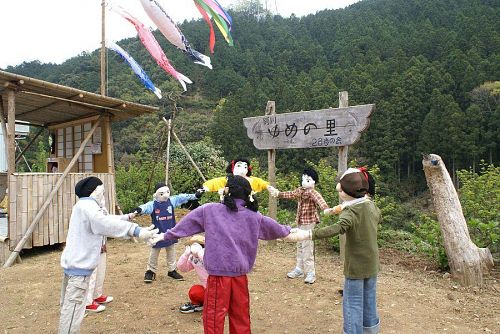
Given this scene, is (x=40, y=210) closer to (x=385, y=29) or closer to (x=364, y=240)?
(x=364, y=240)

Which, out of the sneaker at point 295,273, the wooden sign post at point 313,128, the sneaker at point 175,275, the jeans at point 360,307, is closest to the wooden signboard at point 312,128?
the wooden sign post at point 313,128

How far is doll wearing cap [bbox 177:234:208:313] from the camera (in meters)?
3.76

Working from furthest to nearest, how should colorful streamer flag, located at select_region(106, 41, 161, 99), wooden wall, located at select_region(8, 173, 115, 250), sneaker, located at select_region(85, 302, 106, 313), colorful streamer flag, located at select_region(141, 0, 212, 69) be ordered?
colorful streamer flag, located at select_region(106, 41, 161, 99) < colorful streamer flag, located at select_region(141, 0, 212, 69) < wooden wall, located at select_region(8, 173, 115, 250) < sneaker, located at select_region(85, 302, 106, 313)

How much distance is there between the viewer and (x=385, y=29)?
1859 inches

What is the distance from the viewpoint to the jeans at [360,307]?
9.97ft

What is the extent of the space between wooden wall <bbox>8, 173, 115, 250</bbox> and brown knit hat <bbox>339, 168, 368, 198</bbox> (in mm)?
5875

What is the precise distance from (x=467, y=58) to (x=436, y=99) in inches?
261

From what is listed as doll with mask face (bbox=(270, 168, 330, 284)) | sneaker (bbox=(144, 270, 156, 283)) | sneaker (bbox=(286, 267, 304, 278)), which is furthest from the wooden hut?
sneaker (bbox=(286, 267, 304, 278))

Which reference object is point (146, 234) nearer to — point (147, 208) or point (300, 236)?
point (300, 236)

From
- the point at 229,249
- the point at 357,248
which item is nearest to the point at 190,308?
the point at 229,249

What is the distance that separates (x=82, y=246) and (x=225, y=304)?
4.53ft

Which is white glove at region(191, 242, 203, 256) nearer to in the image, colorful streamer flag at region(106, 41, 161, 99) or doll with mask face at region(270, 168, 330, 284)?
doll with mask face at region(270, 168, 330, 284)

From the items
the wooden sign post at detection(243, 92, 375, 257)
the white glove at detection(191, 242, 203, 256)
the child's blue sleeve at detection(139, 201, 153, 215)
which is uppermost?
the wooden sign post at detection(243, 92, 375, 257)

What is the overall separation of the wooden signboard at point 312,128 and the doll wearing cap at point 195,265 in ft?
9.78
